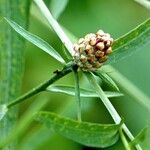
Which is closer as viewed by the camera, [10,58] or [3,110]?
[3,110]

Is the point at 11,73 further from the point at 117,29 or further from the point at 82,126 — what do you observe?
the point at 117,29

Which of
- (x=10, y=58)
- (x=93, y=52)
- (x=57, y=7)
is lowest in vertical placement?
(x=93, y=52)

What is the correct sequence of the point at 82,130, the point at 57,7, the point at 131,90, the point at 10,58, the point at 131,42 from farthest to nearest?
the point at 131,90 → the point at 57,7 → the point at 10,58 → the point at 131,42 → the point at 82,130

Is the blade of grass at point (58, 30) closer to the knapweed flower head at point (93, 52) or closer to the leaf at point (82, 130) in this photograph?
the knapweed flower head at point (93, 52)

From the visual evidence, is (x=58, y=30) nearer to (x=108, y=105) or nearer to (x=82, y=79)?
(x=108, y=105)

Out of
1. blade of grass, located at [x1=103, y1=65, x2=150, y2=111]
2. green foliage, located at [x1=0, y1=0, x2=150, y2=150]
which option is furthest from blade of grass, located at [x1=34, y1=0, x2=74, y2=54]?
blade of grass, located at [x1=103, y1=65, x2=150, y2=111]

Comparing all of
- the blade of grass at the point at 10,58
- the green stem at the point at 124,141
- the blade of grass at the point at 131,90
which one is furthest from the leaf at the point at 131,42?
the blade of grass at the point at 131,90

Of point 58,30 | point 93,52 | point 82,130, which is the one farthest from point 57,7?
point 82,130
